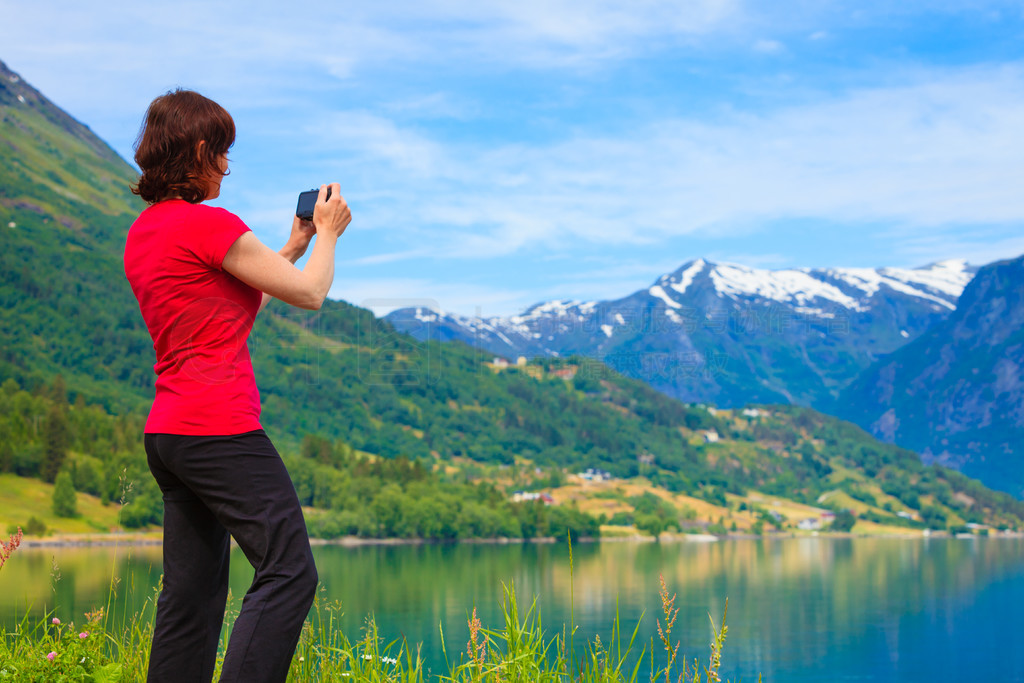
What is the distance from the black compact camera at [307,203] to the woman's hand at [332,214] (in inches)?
1.8

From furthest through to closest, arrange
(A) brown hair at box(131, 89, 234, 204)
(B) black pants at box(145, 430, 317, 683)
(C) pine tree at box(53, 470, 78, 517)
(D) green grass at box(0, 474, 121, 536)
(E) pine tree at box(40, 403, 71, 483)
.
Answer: (E) pine tree at box(40, 403, 71, 483)
(C) pine tree at box(53, 470, 78, 517)
(D) green grass at box(0, 474, 121, 536)
(A) brown hair at box(131, 89, 234, 204)
(B) black pants at box(145, 430, 317, 683)

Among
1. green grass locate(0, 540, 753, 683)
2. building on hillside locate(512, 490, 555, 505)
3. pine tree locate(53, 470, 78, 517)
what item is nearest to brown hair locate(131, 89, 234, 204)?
green grass locate(0, 540, 753, 683)

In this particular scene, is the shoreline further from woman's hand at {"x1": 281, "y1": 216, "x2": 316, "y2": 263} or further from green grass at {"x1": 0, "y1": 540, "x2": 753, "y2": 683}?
woman's hand at {"x1": 281, "y1": 216, "x2": 316, "y2": 263}

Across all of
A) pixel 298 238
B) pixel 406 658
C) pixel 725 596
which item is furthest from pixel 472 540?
pixel 298 238

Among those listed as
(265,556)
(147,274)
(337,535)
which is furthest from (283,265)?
(337,535)

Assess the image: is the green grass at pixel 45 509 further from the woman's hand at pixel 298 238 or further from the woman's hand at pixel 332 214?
the woman's hand at pixel 332 214

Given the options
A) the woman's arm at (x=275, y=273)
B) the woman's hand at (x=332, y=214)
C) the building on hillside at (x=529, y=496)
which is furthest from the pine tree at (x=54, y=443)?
the woman's arm at (x=275, y=273)

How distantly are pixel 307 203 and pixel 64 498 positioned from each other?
4486 inches

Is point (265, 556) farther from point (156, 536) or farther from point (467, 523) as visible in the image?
point (467, 523)

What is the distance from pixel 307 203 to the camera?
3.27 metres

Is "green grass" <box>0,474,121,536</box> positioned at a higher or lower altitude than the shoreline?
higher

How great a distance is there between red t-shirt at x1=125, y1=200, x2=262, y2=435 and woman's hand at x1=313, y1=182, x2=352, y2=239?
30 centimetres

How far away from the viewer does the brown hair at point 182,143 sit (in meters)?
3.03

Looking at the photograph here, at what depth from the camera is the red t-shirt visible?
2.86 metres
